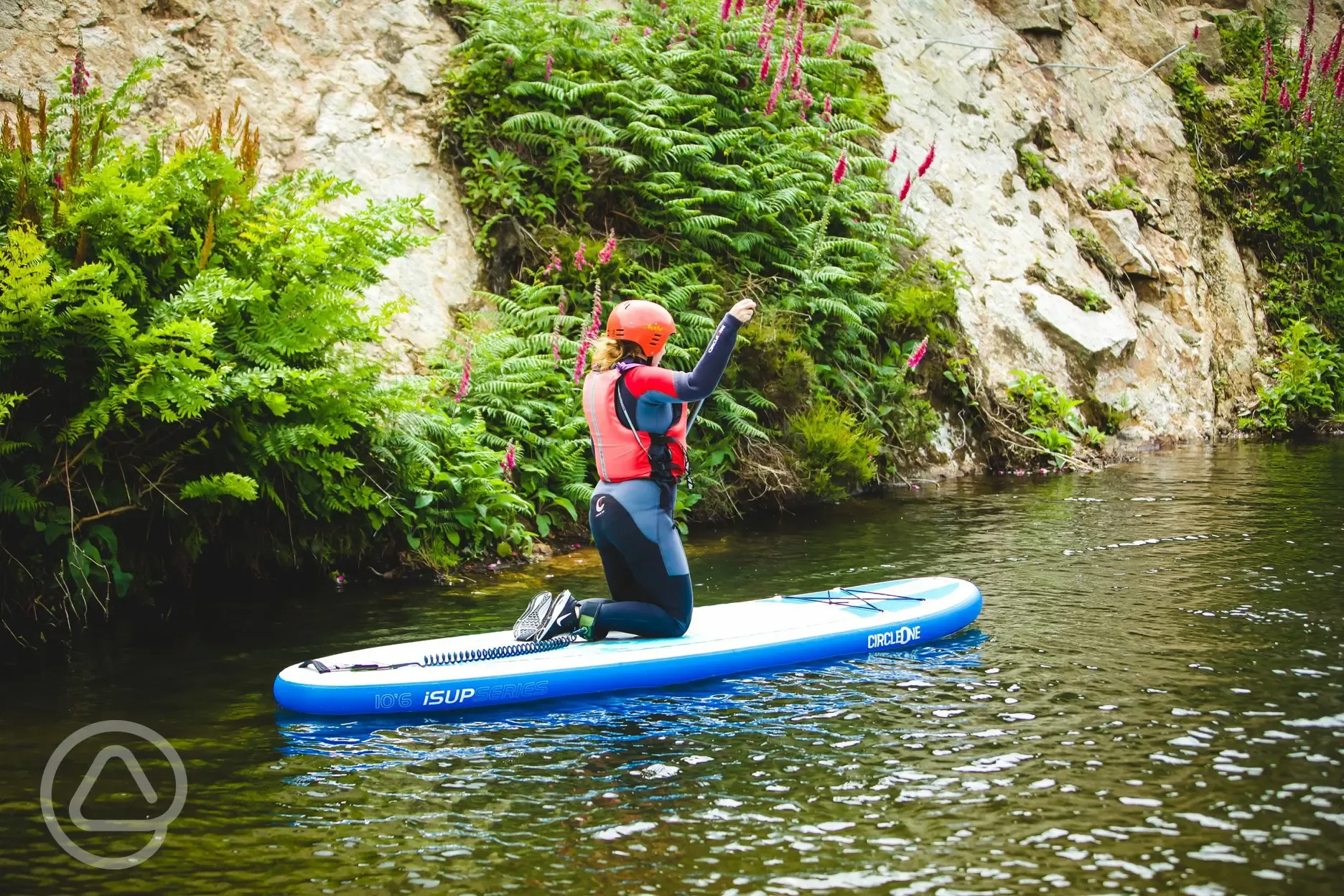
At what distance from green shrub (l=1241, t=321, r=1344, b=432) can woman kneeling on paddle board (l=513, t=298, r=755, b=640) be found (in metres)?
13.8

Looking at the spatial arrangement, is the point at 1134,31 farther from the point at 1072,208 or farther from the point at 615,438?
the point at 615,438

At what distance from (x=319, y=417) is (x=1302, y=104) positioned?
18.7 m

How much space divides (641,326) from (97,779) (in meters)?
3.45

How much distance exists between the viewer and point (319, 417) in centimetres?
742

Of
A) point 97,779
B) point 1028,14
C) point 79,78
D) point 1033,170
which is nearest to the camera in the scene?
point 97,779

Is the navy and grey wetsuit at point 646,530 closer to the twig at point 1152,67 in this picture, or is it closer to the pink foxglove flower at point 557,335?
the pink foxglove flower at point 557,335

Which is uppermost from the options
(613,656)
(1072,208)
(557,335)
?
(1072,208)

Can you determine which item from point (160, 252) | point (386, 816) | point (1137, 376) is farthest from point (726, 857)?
point (1137, 376)

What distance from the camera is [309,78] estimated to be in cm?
1177

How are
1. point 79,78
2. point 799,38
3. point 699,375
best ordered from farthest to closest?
point 799,38 < point 79,78 < point 699,375

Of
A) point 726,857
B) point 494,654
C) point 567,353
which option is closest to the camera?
point 726,857

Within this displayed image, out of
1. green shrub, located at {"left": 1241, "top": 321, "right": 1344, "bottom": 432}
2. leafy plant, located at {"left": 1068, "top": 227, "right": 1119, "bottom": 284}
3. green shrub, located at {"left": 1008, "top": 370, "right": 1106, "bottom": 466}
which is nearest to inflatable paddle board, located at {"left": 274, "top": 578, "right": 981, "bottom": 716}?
green shrub, located at {"left": 1008, "top": 370, "right": 1106, "bottom": 466}

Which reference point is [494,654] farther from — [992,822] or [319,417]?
[992,822]

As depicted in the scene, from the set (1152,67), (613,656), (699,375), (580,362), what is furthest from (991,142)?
(613,656)
